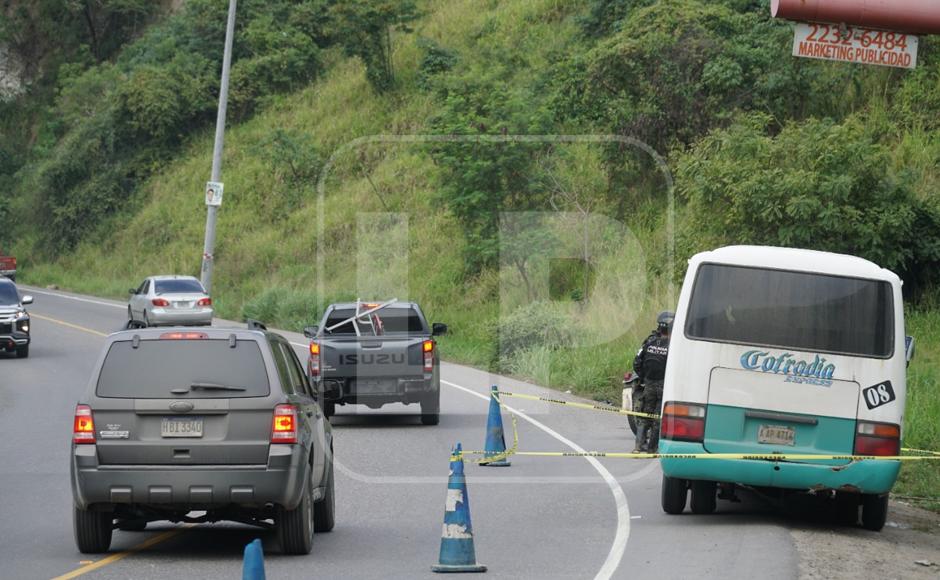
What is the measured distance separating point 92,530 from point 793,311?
6378 mm

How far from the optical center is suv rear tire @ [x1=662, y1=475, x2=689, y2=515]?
1329 centimetres

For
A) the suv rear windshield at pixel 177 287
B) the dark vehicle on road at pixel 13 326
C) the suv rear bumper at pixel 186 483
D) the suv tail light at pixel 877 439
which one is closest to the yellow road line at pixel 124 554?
the suv rear bumper at pixel 186 483

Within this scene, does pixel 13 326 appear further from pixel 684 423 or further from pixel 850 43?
pixel 850 43

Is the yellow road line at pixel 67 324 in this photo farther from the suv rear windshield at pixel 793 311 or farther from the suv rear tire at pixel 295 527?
the suv rear tire at pixel 295 527

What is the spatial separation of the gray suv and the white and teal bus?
3.76 m

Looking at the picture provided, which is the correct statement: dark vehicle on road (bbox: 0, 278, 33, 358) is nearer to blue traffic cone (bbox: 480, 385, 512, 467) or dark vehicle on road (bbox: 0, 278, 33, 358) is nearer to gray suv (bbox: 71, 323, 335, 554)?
blue traffic cone (bbox: 480, 385, 512, 467)

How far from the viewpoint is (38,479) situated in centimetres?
1562

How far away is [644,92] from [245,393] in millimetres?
29164

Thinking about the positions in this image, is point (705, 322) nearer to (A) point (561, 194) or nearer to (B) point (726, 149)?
(B) point (726, 149)

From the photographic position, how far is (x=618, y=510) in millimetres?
13641

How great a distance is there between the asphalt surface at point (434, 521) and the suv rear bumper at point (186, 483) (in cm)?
47

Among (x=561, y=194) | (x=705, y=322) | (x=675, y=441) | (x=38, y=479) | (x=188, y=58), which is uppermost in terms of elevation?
(x=188, y=58)

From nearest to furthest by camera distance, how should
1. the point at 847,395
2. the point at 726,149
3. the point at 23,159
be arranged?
the point at 847,395 → the point at 726,149 → the point at 23,159

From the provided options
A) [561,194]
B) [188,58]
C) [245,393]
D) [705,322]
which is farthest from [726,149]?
[188,58]
